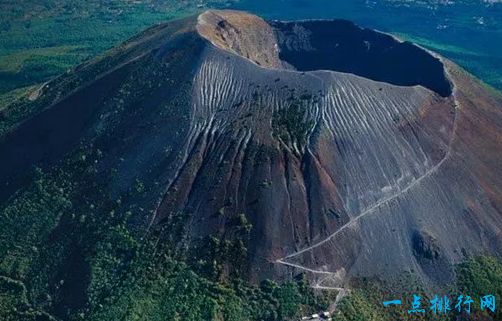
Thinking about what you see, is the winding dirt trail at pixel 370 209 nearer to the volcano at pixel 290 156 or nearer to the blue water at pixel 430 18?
the volcano at pixel 290 156

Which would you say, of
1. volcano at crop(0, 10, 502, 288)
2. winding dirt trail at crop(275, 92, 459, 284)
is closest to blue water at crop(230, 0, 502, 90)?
winding dirt trail at crop(275, 92, 459, 284)

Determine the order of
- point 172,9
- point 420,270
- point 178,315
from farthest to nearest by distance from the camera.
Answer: point 172,9 → point 420,270 → point 178,315

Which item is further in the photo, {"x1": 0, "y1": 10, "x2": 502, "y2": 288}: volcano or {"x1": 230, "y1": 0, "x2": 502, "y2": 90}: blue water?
{"x1": 230, "y1": 0, "x2": 502, "y2": 90}: blue water

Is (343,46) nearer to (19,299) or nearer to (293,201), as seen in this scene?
(293,201)

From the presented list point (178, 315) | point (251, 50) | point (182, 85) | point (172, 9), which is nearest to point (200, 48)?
point (182, 85)

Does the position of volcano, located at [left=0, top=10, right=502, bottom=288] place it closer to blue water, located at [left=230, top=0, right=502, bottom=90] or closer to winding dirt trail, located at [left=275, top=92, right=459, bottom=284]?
winding dirt trail, located at [left=275, top=92, right=459, bottom=284]

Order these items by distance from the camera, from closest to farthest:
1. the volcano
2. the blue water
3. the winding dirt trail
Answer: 1. the winding dirt trail
2. the volcano
3. the blue water

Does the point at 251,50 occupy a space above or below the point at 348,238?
above
